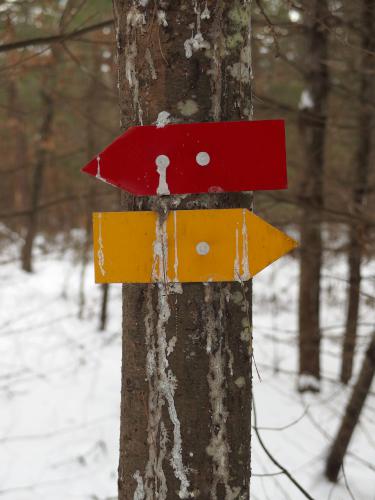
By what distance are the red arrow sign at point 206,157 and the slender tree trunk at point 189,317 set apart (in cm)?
3

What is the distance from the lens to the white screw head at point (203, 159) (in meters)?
1.15

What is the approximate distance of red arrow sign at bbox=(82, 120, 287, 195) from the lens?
3.75 ft

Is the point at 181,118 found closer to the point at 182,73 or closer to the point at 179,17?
the point at 182,73

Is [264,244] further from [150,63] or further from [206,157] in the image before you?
[150,63]

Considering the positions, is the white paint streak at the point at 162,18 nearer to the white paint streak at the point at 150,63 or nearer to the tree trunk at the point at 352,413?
the white paint streak at the point at 150,63

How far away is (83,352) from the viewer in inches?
269

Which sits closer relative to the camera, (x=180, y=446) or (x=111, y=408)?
(x=180, y=446)

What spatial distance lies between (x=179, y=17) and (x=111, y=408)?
4.16 m

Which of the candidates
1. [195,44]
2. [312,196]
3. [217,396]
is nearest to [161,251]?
[217,396]

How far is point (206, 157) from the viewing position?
116cm

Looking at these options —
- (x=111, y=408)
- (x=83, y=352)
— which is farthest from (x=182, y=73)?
(x=83, y=352)

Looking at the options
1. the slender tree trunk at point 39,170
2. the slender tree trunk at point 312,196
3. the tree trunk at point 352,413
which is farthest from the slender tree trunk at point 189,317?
the slender tree trunk at point 39,170

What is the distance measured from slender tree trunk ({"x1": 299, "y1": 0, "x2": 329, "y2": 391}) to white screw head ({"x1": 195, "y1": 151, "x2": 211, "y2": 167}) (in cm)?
386

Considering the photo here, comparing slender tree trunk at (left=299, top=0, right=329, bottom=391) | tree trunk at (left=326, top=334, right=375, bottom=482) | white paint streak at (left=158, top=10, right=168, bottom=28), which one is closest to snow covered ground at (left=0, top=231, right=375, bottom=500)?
tree trunk at (left=326, top=334, right=375, bottom=482)
